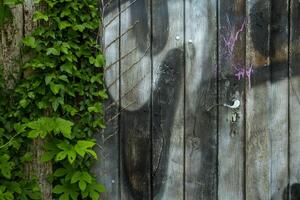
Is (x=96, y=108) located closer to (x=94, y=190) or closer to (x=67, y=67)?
(x=67, y=67)

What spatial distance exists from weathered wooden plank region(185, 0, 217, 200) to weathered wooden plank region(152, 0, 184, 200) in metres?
0.04

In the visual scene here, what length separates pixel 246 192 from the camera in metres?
3.08

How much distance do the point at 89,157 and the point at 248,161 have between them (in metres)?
0.88

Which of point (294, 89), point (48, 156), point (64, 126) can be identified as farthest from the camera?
point (294, 89)

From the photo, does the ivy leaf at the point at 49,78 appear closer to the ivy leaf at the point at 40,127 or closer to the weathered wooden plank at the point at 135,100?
the ivy leaf at the point at 40,127

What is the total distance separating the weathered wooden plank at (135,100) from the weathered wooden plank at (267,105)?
0.56 meters

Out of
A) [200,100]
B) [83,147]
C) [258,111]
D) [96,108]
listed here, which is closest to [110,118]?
[96,108]

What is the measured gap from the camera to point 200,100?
3053 mm

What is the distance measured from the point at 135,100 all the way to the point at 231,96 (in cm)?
53

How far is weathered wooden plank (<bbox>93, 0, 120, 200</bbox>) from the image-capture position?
304 centimetres

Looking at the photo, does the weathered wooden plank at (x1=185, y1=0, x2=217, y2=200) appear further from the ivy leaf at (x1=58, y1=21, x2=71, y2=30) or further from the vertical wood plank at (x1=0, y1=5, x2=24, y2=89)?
the vertical wood plank at (x1=0, y1=5, x2=24, y2=89)

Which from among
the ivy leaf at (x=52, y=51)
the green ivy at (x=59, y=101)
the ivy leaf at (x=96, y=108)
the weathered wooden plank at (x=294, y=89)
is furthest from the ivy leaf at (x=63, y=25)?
the weathered wooden plank at (x=294, y=89)

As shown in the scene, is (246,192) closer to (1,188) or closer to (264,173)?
(264,173)

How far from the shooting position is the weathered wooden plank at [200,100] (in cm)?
303
